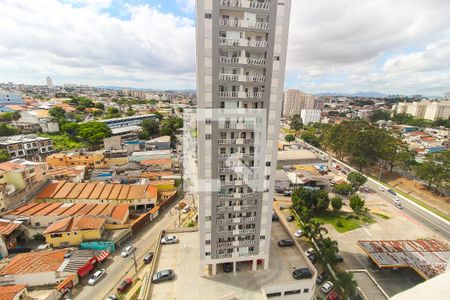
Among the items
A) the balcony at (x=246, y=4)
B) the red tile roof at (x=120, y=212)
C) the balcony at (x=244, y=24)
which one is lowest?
the red tile roof at (x=120, y=212)

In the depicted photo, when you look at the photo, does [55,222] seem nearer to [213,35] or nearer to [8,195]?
[8,195]

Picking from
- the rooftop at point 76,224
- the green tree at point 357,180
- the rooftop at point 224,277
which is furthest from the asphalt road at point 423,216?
the rooftop at point 76,224

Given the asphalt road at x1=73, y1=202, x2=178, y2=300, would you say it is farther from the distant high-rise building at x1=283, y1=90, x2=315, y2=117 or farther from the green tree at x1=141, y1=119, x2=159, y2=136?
the distant high-rise building at x1=283, y1=90, x2=315, y2=117

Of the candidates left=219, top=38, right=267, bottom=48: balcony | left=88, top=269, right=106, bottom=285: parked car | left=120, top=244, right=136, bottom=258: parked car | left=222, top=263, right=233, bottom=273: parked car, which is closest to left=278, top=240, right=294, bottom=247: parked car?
left=222, top=263, right=233, bottom=273: parked car

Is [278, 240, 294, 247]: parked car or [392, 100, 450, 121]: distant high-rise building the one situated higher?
[392, 100, 450, 121]: distant high-rise building

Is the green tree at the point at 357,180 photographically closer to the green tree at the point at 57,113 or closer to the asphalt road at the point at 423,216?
the asphalt road at the point at 423,216

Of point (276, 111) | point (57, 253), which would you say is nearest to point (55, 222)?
point (57, 253)
